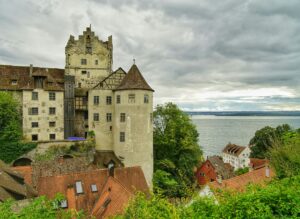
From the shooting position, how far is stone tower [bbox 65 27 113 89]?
3572 centimetres

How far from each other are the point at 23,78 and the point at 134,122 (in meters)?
17.2

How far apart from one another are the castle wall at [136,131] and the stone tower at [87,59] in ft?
29.6

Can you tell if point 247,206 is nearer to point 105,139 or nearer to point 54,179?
point 54,179

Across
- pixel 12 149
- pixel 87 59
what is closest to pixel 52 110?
pixel 12 149

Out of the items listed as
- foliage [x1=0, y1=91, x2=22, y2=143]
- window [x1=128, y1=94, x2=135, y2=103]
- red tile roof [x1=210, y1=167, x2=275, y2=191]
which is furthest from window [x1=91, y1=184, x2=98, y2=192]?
foliage [x1=0, y1=91, x2=22, y2=143]

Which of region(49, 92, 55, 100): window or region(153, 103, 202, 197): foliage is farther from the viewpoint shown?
region(153, 103, 202, 197): foliage

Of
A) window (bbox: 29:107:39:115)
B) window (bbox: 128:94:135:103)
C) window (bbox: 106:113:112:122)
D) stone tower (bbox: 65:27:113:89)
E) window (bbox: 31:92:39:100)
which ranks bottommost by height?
window (bbox: 106:113:112:122)

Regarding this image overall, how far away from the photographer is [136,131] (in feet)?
94.0

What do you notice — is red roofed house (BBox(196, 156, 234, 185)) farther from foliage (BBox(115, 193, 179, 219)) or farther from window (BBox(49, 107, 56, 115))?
foliage (BBox(115, 193, 179, 219))

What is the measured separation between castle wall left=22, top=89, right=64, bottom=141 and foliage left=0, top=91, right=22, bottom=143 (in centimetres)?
122

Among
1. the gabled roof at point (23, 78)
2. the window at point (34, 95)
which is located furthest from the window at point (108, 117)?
the window at point (34, 95)

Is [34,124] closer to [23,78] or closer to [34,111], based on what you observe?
[34,111]

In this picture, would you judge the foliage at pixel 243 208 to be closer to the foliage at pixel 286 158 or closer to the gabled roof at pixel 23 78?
the foliage at pixel 286 158

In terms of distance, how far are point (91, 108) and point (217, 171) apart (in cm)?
2384
